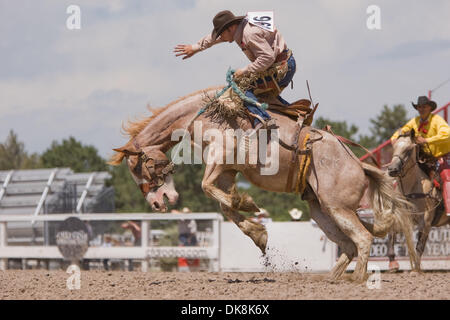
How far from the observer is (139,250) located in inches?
497

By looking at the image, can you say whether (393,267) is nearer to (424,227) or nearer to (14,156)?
(424,227)

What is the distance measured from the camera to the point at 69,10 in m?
7.31

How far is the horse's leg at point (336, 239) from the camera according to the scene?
6.48 metres

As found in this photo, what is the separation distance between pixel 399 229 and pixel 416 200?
2.68 meters

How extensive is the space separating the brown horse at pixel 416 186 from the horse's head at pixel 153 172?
3.42 m

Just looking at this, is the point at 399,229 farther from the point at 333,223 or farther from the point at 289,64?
the point at 289,64

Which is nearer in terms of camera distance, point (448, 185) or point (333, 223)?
point (333, 223)

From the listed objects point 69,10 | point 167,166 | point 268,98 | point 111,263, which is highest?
point 69,10

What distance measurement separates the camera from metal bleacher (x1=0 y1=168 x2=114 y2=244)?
674 inches

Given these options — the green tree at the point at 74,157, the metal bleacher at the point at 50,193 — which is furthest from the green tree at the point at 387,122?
the metal bleacher at the point at 50,193

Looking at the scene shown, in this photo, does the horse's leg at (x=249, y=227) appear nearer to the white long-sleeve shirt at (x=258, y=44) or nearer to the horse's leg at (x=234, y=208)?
the horse's leg at (x=234, y=208)

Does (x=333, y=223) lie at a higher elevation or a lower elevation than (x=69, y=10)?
lower

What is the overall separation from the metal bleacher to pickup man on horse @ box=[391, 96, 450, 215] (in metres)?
10.3
